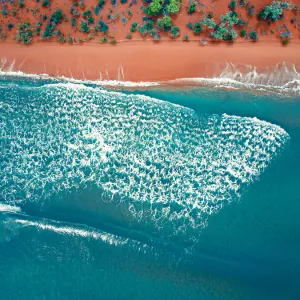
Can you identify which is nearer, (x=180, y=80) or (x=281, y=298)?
(x=281, y=298)

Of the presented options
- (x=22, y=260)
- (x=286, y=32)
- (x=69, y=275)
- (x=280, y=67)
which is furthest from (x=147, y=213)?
(x=286, y=32)

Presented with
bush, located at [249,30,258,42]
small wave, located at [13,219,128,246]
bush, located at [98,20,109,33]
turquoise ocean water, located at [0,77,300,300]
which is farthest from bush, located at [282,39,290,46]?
small wave, located at [13,219,128,246]

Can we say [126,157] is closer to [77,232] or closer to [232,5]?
[77,232]

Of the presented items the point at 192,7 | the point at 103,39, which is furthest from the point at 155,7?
the point at 103,39

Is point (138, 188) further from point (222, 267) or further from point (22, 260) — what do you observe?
point (22, 260)

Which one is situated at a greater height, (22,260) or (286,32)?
(286,32)

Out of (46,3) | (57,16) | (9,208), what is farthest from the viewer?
(46,3)

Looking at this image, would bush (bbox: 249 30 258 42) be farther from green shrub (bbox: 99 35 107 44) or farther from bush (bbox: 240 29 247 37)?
green shrub (bbox: 99 35 107 44)
